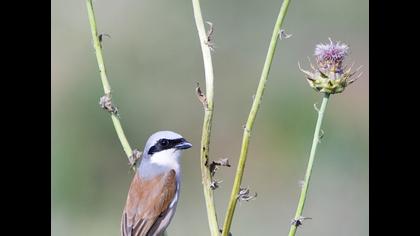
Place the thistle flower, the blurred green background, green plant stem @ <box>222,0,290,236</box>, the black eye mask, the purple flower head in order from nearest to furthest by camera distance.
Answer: green plant stem @ <box>222,0,290,236</box> < the thistle flower < the purple flower head < the black eye mask < the blurred green background

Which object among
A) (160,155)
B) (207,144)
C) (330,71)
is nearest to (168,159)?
(160,155)

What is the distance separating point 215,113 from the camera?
336 inches

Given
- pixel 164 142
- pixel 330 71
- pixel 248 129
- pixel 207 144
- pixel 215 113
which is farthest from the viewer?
pixel 215 113

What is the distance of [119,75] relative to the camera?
27.1 ft

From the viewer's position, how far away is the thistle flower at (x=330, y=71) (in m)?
3.40

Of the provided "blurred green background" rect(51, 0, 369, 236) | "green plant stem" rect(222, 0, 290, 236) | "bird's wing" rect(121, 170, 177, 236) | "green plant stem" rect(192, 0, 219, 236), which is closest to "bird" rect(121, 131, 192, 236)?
"bird's wing" rect(121, 170, 177, 236)

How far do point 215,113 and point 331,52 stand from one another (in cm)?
506

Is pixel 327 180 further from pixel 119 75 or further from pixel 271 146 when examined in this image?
pixel 119 75

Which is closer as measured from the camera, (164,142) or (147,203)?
(164,142)

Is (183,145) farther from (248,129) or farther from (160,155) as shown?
(248,129)

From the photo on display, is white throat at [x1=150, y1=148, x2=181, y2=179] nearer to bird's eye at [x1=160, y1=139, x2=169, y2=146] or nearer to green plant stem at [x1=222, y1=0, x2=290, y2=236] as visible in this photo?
bird's eye at [x1=160, y1=139, x2=169, y2=146]

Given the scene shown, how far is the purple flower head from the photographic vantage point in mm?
3500

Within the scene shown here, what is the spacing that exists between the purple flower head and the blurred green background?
390 cm
